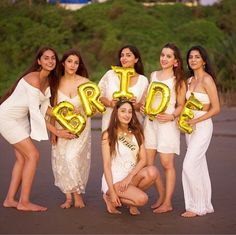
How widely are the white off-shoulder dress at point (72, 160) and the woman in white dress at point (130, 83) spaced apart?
1.05 ft

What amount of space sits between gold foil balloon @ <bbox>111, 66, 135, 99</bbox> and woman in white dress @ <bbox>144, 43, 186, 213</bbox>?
0.29 metres

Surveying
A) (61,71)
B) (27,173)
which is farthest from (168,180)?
(61,71)

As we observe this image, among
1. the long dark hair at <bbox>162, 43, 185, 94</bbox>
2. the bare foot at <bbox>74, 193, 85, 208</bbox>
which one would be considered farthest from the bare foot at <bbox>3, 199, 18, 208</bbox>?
the long dark hair at <bbox>162, 43, 185, 94</bbox>

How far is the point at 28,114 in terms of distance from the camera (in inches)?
272

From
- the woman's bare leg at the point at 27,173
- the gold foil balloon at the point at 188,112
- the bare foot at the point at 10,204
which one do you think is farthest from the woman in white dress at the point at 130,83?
the bare foot at the point at 10,204

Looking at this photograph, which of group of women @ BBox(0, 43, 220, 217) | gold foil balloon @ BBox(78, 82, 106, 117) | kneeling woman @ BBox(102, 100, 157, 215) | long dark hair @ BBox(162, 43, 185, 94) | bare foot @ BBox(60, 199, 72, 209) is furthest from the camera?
bare foot @ BBox(60, 199, 72, 209)

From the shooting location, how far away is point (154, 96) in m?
6.52

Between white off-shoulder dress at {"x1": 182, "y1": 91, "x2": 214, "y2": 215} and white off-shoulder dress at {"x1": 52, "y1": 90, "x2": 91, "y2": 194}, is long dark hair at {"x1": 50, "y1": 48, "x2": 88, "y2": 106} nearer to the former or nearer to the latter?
white off-shoulder dress at {"x1": 52, "y1": 90, "x2": 91, "y2": 194}

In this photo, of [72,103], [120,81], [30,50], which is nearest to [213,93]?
[120,81]

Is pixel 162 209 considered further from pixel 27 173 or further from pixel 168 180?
pixel 27 173

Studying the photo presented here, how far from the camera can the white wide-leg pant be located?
6320 millimetres

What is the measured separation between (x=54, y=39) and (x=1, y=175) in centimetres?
2931

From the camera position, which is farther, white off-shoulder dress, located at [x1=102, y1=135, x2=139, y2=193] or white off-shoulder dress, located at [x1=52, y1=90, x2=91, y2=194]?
white off-shoulder dress, located at [x1=52, y1=90, x2=91, y2=194]

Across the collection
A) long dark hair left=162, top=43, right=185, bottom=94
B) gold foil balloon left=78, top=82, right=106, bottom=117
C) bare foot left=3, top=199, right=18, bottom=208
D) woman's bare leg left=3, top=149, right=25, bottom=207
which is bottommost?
bare foot left=3, top=199, right=18, bottom=208
